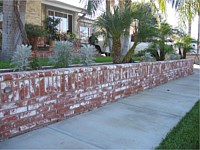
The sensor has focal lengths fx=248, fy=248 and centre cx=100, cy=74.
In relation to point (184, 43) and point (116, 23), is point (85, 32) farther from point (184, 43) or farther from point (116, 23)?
point (116, 23)

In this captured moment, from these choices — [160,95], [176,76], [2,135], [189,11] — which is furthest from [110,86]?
[189,11]

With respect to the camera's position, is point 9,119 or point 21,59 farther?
point 21,59

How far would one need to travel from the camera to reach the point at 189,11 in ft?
37.9

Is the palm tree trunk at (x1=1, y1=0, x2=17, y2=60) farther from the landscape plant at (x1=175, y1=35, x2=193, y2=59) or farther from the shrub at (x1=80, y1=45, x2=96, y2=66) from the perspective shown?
the landscape plant at (x1=175, y1=35, x2=193, y2=59)

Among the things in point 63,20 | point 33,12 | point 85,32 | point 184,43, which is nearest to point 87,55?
point 184,43

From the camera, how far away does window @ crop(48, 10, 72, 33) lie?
1664 centimetres

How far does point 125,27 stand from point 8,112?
15.3 feet

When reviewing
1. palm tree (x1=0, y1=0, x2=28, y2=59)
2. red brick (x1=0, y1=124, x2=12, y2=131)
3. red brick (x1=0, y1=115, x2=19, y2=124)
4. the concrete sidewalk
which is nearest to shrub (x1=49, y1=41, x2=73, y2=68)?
the concrete sidewalk

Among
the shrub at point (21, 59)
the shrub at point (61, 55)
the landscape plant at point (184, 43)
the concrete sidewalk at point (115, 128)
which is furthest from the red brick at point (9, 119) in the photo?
the landscape plant at point (184, 43)

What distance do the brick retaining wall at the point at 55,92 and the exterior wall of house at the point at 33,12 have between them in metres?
8.74

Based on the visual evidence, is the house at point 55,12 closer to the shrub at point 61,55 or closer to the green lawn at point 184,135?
the shrub at point 61,55

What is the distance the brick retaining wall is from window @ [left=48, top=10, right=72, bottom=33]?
10968 millimetres

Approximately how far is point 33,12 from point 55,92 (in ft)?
35.0

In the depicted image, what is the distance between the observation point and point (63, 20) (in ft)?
57.0
